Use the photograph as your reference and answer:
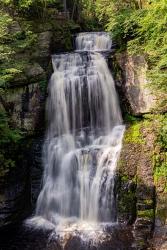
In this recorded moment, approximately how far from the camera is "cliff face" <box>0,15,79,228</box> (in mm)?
11555

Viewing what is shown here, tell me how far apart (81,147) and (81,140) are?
347 millimetres

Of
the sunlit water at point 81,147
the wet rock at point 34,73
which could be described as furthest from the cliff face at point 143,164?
the wet rock at point 34,73

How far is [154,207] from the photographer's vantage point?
1042 centimetres

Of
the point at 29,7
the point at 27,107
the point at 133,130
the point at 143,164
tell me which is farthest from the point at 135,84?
the point at 29,7

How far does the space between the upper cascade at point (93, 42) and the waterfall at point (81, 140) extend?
0.15 feet

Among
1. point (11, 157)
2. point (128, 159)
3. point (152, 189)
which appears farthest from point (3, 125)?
point (152, 189)

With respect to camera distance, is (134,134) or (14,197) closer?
(14,197)

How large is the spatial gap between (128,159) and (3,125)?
3.78m

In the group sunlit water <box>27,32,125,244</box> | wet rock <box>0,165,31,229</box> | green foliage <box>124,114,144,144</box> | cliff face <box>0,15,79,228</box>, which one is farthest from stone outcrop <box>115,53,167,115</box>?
wet rock <box>0,165,31,229</box>

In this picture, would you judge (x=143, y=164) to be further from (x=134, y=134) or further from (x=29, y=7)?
(x=29, y=7)

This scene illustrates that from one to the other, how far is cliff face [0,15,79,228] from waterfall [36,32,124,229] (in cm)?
33

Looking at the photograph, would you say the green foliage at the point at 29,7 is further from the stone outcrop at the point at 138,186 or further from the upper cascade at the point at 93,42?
the stone outcrop at the point at 138,186

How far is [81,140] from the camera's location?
1327 centimetres

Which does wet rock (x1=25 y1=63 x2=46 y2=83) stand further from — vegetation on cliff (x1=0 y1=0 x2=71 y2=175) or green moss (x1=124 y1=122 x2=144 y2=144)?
green moss (x1=124 y1=122 x2=144 y2=144)
